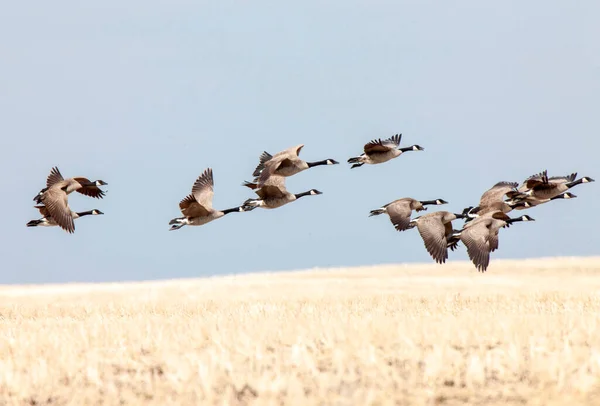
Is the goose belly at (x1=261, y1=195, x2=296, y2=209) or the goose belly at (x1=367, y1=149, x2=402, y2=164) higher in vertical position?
the goose belly at (x1=367, y1=149, x2=402, y2=164)

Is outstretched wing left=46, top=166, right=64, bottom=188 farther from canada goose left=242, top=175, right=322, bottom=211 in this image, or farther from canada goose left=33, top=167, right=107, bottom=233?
canada goose left=242, top=175, right=322, bottom=211

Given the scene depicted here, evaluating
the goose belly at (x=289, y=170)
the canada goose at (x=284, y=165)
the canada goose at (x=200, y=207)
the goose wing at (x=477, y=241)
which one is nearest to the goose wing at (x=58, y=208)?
the canada goose at (x=200, y=207)

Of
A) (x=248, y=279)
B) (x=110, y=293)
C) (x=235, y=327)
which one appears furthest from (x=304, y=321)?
(x=248, y=279)

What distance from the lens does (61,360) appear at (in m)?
11.1

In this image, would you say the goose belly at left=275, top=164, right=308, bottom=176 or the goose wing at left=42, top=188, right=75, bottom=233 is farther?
the goose belly at left=275, top=164, right=308, bottom=176

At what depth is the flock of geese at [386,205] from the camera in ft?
59.0

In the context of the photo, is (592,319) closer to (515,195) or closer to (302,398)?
(302,398)

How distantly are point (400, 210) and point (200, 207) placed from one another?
4.35 meters

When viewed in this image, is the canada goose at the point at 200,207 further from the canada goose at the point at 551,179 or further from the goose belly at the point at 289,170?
the canada goose at the point at 551,179

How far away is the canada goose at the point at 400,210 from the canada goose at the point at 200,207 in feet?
10.7

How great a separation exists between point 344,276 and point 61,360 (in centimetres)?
2289

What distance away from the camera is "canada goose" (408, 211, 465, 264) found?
18.6 meters

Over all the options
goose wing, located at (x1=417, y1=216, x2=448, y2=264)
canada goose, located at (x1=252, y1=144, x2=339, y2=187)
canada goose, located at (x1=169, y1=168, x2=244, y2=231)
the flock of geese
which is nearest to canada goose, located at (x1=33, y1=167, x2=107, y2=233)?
the flock of geese

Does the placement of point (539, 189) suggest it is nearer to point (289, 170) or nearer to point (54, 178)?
point (289, 170)
